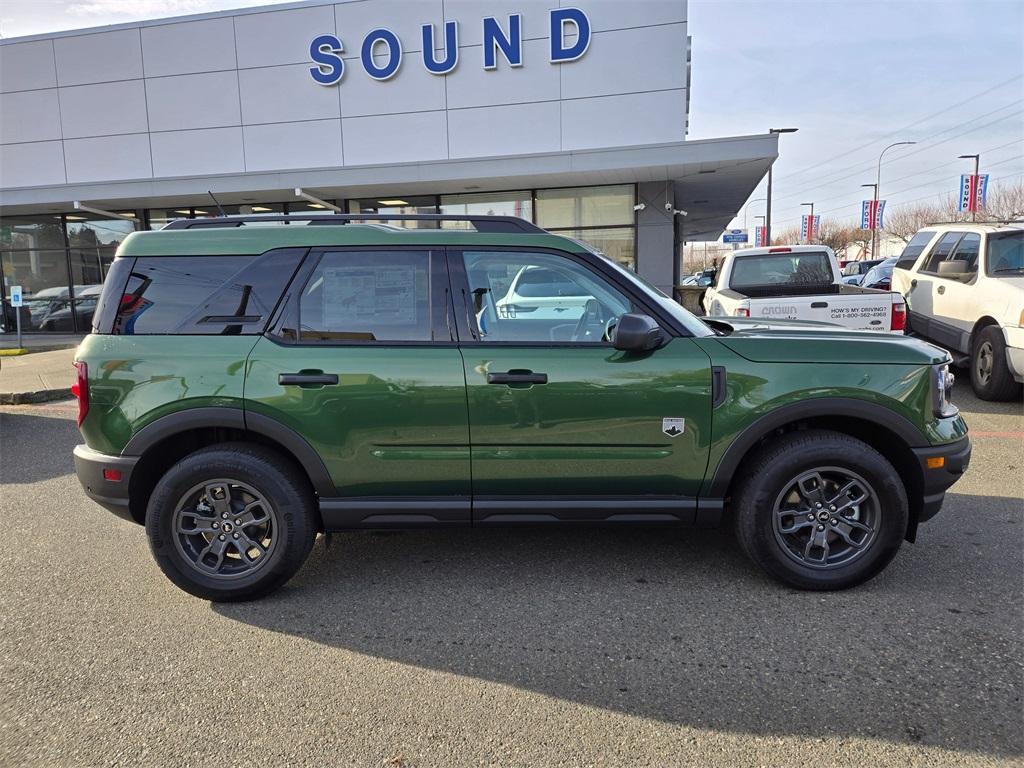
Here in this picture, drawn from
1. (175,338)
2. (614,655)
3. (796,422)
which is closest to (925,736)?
(614,655)

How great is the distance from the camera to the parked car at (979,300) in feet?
24.6

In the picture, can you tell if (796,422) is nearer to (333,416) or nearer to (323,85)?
(333,416)

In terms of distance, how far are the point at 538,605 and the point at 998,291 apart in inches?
283

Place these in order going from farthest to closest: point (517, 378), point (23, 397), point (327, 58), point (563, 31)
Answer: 1. point (327, 58)
2. point (563, 31)
3. point (23, 397)
4. point (517, 378)

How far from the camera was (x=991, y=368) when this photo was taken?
7.74m

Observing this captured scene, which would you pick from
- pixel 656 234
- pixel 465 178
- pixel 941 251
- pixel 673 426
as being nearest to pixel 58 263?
pixel 465 178

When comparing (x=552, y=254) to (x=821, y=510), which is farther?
(x=552, y=254)

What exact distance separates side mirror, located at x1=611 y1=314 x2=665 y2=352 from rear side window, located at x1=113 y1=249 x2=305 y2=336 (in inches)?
67.4

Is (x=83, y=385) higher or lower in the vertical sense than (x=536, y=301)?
lower

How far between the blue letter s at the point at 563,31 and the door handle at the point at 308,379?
12943 millimetres

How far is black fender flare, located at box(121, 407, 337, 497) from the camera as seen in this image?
134 inches

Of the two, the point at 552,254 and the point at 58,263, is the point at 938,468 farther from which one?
the point at 58,263

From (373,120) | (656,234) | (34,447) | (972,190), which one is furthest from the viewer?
(972,190)

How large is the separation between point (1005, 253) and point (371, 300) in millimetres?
7999
